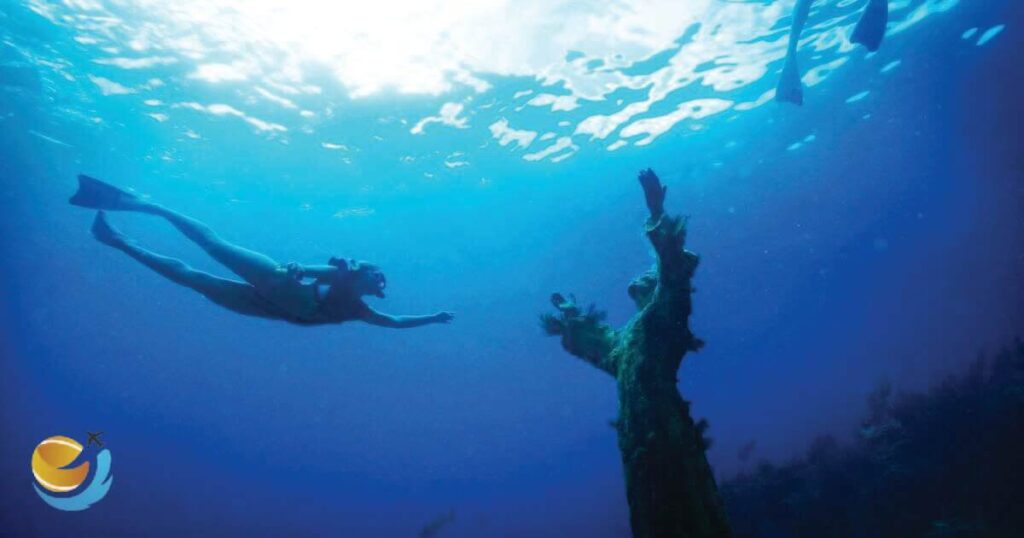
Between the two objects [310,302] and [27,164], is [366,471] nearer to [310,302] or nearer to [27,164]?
[27,164]

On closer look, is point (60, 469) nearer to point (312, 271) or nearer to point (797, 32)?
point (312, 271)

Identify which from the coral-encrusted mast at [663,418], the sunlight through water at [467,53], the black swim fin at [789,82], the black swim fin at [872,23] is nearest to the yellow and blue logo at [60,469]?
the coral-encrusted mast at [663,418]

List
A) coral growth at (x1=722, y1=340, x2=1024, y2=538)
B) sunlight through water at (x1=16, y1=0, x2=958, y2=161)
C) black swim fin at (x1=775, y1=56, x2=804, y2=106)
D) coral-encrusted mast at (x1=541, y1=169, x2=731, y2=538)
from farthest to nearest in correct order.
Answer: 1. sunlight through water at (x1=16, y1=0, x2=958, y2=161)
2. black swim fin at (x1=775, y1=56, x2=804, y2=106)
3. coral growth at (x1=722, y1=340, x2=1024, y2=538)
4. coral-encrusted mast at (x1=541, y1=169, x2=731, y2=538)

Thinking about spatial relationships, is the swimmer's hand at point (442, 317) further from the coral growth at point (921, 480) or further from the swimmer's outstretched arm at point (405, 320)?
the coral growth at point (921, 480)

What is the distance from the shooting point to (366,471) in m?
63.9

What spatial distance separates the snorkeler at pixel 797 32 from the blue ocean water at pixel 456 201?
39.1 inches

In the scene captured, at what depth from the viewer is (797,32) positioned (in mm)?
11953

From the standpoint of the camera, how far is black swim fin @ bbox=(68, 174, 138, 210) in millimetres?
6477

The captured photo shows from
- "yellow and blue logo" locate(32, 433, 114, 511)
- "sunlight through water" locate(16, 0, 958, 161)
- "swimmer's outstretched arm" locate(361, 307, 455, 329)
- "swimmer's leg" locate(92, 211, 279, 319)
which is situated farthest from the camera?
"sunlight through water" locate(16, 0, 958, 161)

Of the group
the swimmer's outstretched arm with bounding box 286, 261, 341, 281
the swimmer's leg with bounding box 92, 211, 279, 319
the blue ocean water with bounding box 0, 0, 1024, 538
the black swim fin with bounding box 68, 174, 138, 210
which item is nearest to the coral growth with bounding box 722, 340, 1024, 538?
the blue ocean water with bounding box 0, 0, 1024, 538

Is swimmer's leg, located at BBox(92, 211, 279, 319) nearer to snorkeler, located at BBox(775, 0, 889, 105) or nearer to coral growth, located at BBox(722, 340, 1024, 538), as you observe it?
snorkeler, located at BBox(775, 0, 889, 105)

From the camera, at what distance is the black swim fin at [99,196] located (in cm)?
648

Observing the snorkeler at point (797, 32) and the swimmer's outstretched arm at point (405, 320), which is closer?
the swimmer's outstretched arm at point (405, 320)

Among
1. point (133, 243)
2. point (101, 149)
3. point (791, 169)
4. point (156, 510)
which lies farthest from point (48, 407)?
point (791, 169)
